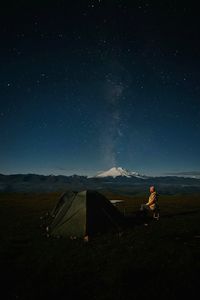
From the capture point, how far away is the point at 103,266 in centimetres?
991

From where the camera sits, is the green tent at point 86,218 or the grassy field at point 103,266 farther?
the green tent at point 86,218

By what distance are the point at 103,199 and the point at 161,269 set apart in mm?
7423

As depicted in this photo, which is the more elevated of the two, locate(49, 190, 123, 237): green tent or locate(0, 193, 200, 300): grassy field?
locate(49, 190, 123, 237): green tent

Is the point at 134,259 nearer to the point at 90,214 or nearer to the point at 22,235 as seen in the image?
the point at 90,214

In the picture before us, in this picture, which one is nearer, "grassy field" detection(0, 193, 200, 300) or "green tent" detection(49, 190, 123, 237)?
"grassy field" detection(0, 193, 200, 300)

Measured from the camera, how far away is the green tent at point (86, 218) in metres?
14.7

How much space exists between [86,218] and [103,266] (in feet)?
16.3

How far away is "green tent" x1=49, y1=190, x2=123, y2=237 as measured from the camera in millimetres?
14656

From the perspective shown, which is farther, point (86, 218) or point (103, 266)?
point (86, 218)

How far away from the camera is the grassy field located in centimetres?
773

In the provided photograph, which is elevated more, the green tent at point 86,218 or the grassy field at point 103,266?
the green tent at point 86,218

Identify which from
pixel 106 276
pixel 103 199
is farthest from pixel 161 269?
pixel 103 199

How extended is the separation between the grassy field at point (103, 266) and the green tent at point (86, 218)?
79cm

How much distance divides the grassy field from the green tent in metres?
0.79
